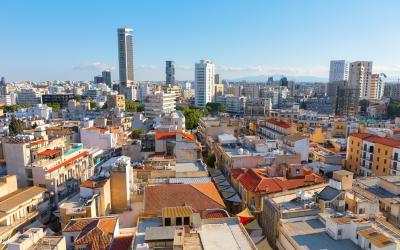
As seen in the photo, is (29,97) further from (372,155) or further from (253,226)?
(253,226)

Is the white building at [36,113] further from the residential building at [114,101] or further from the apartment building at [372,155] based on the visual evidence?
the apartment building at [372,155]

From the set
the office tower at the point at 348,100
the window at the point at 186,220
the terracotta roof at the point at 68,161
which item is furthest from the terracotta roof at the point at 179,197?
the office tower at the point at 348,100

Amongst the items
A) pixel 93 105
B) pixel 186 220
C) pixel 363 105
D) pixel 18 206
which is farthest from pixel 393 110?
pixel 18 206

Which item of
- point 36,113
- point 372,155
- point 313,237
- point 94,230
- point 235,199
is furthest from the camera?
point 36,113

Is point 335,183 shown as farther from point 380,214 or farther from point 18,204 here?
point 18,204

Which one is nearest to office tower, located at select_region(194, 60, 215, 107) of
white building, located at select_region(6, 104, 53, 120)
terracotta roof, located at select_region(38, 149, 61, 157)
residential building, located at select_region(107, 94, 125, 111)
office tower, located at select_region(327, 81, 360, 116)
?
residential building, located at select_region(107, 94, 125, 111)

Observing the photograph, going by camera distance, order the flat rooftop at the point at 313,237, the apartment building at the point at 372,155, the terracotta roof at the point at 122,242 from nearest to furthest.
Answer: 1. the flat rooftop at the point at 313,237
2. the terracotta roof at the point at 122,242
3. the apartment building at the point at 372,155
